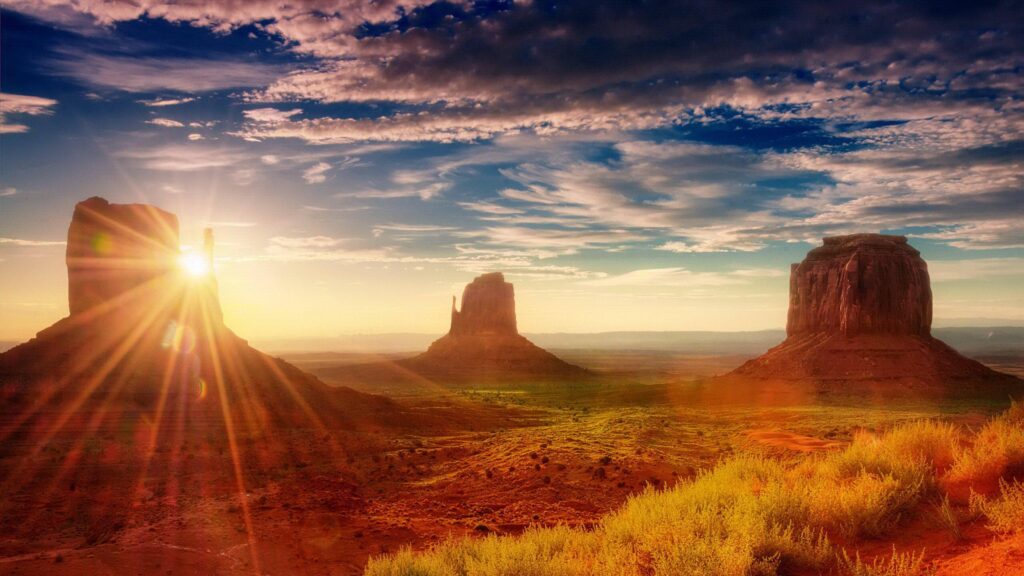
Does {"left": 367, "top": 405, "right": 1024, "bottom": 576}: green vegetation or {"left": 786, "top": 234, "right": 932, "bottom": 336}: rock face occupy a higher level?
→ {"left": 786, "top": 234, "right": 932, "bottom": 336}: rock face

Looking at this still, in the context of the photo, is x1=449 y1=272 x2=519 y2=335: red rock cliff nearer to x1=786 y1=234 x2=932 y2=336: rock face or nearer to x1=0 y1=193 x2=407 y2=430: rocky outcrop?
x1=786 y1=234 x2=932 y2=336: rock face

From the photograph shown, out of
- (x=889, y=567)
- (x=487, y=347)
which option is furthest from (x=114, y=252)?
(x=487, y=347)

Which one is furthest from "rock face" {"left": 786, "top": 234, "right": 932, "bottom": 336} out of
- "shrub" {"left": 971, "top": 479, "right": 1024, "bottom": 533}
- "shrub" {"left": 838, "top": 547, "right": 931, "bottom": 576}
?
"shrub" {"left": 838, "top": 547, "right": 931, "bottom": 576}

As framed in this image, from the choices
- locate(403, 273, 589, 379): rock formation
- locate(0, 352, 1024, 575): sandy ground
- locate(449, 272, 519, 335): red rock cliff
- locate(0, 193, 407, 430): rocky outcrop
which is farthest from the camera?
locate(449, 272, 519, 335): red rock cliff

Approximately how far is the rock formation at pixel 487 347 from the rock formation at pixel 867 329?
32.7m

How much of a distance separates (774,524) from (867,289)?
58.5 m

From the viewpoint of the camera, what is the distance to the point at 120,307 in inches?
1363

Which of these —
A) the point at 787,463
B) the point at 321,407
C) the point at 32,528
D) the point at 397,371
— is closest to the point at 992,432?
the point at 787,463

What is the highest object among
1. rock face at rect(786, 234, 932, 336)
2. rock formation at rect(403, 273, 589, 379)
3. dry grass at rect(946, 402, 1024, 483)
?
rock face at rect(786, 234, 932, 336)

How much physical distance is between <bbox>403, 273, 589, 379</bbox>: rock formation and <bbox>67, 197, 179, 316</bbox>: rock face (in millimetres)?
48018

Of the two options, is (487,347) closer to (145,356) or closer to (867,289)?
(867,289)

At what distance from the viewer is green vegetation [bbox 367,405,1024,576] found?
638 cm

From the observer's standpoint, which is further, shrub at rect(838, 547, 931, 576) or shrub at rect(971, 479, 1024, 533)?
shrub at rect(971, 479, 1024, 533)

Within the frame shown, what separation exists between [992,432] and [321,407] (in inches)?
1235
